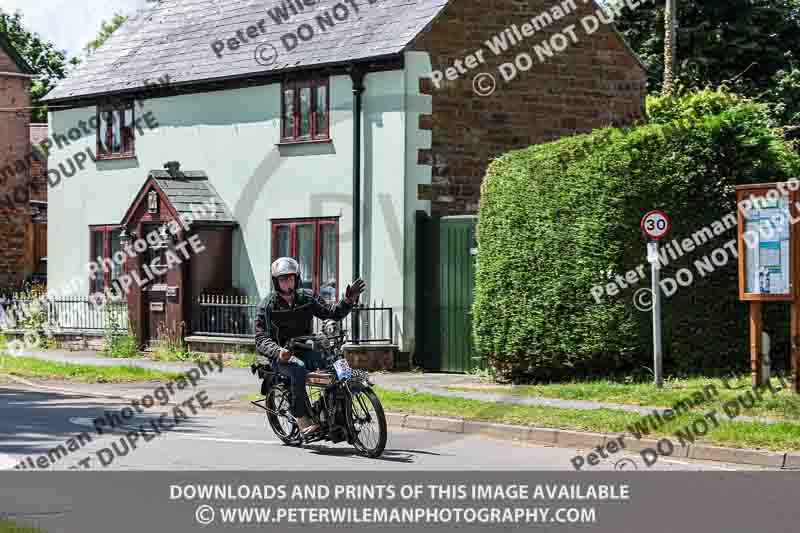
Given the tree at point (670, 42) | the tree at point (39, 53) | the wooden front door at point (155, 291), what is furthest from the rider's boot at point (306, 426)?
the tree at point (39, 53)

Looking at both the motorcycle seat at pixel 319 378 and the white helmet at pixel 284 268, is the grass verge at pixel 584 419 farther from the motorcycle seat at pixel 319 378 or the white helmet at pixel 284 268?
the white helmet at pixel 284 268

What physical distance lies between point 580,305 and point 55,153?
17.3m

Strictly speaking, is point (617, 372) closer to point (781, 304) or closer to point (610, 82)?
point (781, 304)

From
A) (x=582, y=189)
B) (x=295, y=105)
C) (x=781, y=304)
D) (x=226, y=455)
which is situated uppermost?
A: (x=295, y=105)

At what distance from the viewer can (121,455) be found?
42.0 ft

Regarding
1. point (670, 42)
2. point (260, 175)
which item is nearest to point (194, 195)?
point (260, 175)

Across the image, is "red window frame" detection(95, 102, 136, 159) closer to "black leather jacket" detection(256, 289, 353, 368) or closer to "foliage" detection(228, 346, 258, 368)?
"foliage" detection(228, 346, 258, 368)

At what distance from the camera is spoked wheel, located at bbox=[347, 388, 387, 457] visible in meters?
12.7

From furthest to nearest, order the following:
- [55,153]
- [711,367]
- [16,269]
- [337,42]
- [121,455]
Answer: [16,269] → [55,153] → [337,42] → [711,367] → [121,455]

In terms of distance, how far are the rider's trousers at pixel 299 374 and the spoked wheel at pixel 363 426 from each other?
632 mm

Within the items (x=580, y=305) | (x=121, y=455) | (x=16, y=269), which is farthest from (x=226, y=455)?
(x=16, y=269)
